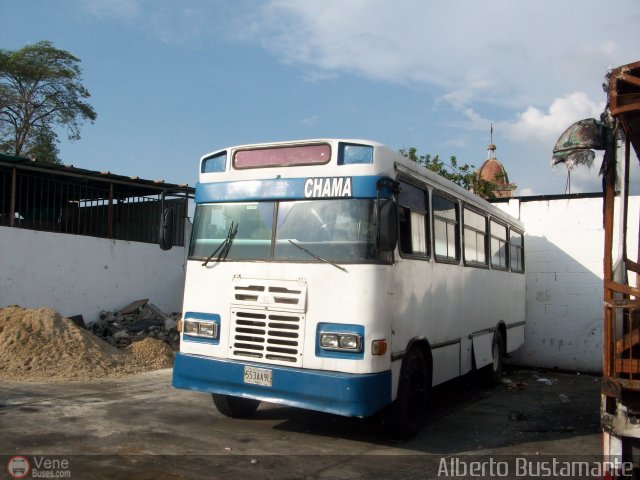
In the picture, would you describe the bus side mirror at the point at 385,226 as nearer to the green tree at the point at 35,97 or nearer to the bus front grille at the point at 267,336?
the bus front grille at the point at 267,336

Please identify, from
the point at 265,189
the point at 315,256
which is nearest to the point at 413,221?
the point at 315,256

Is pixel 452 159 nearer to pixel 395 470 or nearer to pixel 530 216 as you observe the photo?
pixel 530 216

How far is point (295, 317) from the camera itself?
6.09 metres

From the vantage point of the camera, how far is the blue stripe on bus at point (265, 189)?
6.02 m

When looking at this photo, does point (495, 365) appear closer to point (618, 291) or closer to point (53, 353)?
point (618, 291)

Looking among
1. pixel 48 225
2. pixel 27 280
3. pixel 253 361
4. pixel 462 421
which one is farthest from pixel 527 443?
pixel 48 225

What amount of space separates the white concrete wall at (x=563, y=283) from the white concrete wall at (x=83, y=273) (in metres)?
10.1

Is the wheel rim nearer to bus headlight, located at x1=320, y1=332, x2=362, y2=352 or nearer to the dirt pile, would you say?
bus headlight, located at x1=320, y1=332, x2=362, y2=352

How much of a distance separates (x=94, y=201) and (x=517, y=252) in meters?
12.2

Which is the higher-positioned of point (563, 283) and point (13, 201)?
point (13, 201)

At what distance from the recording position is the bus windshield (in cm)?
599

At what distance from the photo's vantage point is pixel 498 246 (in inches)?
424

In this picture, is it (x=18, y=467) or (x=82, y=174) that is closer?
(x=18, y=467)

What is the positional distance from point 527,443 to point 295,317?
3115 millimetres
